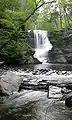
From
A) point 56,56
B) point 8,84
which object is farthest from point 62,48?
point 8,84

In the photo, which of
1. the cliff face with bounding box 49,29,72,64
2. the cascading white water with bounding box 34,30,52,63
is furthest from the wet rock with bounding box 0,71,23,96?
the cascading white water with bounding box 34,30,52,63

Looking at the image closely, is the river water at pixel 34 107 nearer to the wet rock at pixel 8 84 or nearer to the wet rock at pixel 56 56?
the wet rock at pixel 8 84

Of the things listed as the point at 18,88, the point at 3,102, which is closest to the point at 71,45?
the point at 18,88

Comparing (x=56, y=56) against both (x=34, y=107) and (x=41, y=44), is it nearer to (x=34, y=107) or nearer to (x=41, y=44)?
(x=41, y=44)

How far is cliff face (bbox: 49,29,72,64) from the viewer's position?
36.0 meters

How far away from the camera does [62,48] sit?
37.8m

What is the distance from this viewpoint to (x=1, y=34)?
10.1m

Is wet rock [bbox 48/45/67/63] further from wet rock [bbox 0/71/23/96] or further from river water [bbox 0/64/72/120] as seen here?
river water [bbox 0/64/72/120]

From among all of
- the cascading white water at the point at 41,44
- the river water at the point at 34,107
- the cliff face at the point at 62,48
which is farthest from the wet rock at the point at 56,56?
the river water at the point at 34,107

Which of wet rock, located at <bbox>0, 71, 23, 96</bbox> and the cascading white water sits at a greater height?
Answer: wet rock, located at <bbox>0, 71, 23, 96</bbox>

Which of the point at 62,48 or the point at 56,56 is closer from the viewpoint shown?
the point at 56,56

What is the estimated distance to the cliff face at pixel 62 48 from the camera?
36.0 meters

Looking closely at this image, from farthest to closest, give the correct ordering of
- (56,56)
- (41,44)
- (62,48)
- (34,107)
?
(41,44), (62,48), (56,56), (34,107)


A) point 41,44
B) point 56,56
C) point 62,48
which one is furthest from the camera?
point 41,44
